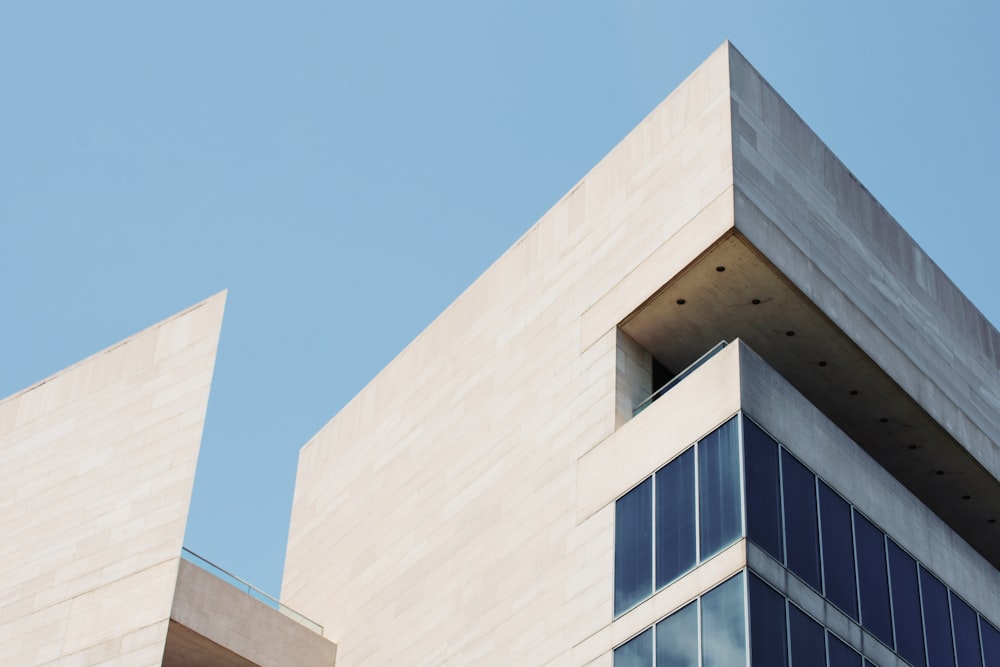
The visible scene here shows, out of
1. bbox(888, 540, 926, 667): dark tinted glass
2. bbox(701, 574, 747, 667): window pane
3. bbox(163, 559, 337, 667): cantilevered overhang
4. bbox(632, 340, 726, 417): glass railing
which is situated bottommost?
bbox(701, 574, 747, 667): window pane

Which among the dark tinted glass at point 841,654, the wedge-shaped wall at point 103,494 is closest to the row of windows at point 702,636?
the dark tinted glass at point 841,654

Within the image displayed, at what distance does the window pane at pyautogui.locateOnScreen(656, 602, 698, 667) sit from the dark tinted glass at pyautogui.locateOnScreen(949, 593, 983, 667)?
998 centimetres

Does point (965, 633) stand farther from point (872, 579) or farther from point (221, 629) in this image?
point (221, 629)

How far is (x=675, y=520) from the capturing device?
3856cm

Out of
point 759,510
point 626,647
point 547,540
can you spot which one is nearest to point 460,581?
point 547,540

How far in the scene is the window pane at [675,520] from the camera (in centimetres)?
3781

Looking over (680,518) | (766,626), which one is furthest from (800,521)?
(766,626)

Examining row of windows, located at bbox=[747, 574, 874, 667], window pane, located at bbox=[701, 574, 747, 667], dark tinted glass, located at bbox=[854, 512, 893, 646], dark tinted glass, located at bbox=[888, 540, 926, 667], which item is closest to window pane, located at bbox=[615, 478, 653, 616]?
window pane, located at bbox=[701, 574, 747, 667]

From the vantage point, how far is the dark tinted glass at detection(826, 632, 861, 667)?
37.4 meters

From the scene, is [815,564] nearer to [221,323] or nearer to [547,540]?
[547,540]

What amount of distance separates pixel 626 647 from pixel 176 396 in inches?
747

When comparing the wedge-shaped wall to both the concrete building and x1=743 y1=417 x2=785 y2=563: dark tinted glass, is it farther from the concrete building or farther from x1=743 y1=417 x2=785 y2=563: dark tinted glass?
x1=743 y1=417 x2=785 y2=563: dark tinted glass

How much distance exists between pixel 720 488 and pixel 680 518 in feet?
4.56

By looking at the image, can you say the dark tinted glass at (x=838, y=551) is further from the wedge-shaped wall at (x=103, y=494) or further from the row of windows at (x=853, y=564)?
the wedge-shaped wall at (x=103, y=494)
